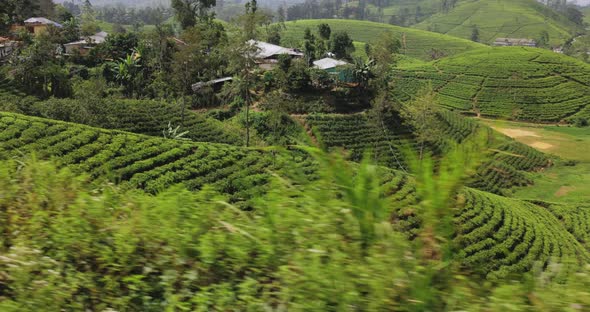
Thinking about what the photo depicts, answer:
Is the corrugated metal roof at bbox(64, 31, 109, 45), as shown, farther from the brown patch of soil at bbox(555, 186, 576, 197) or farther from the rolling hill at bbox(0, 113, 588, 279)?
the brown patch of soil at bbox(555, 186, 576, 197)

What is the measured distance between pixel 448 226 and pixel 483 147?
1.34ft

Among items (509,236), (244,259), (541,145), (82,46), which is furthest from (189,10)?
(244,259)

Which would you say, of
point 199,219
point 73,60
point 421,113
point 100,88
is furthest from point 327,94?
point 199,219

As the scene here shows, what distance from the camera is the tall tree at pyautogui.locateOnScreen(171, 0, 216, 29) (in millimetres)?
50219

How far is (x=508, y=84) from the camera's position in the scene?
58.2 metres

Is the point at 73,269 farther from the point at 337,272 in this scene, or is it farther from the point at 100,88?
the point at 100,88

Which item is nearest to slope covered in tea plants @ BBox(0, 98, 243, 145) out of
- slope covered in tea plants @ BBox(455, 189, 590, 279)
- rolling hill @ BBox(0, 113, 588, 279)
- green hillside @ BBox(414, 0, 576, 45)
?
rolling hill @ BBox(0, 113, 588, 279)

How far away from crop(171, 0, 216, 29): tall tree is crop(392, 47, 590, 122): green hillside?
25.2m

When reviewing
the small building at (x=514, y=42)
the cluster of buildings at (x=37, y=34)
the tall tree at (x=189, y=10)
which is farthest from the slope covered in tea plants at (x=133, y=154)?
the small building at (x=514, y=42)

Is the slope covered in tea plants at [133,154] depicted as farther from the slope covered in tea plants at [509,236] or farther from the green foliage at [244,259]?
the green foliage at [244,259]

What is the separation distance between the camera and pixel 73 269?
7.35ft

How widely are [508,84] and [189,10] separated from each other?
143ft

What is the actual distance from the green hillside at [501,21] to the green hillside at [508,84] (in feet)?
196

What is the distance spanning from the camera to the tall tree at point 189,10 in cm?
5022
